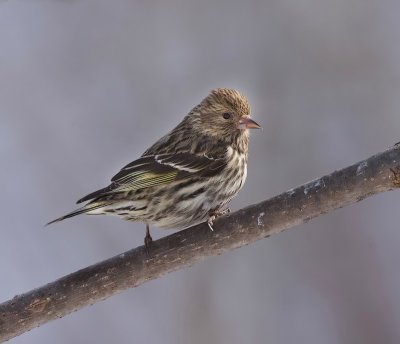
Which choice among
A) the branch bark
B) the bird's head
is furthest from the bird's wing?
the branch bark

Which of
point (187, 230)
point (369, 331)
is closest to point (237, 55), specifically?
point (369, 331)

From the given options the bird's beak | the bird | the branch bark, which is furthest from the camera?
the bird's beak

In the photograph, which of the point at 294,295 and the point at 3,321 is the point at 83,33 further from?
the point at 3,321

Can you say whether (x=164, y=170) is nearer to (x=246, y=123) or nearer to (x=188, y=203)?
(x=188, y=203)

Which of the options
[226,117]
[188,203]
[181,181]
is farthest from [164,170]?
[226,117]

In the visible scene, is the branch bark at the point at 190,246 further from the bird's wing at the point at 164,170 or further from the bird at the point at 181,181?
the bird's wing at the point at 164,170

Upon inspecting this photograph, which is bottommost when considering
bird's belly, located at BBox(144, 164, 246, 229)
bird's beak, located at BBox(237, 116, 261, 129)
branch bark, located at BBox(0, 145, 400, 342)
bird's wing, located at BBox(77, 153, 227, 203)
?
branch bark, located at BBox(0, 145, 400, 342)

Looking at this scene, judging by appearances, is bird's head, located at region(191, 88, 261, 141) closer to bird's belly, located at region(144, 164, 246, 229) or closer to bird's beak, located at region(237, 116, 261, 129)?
bird's beak, located at region(237, 116, 261, 129)
